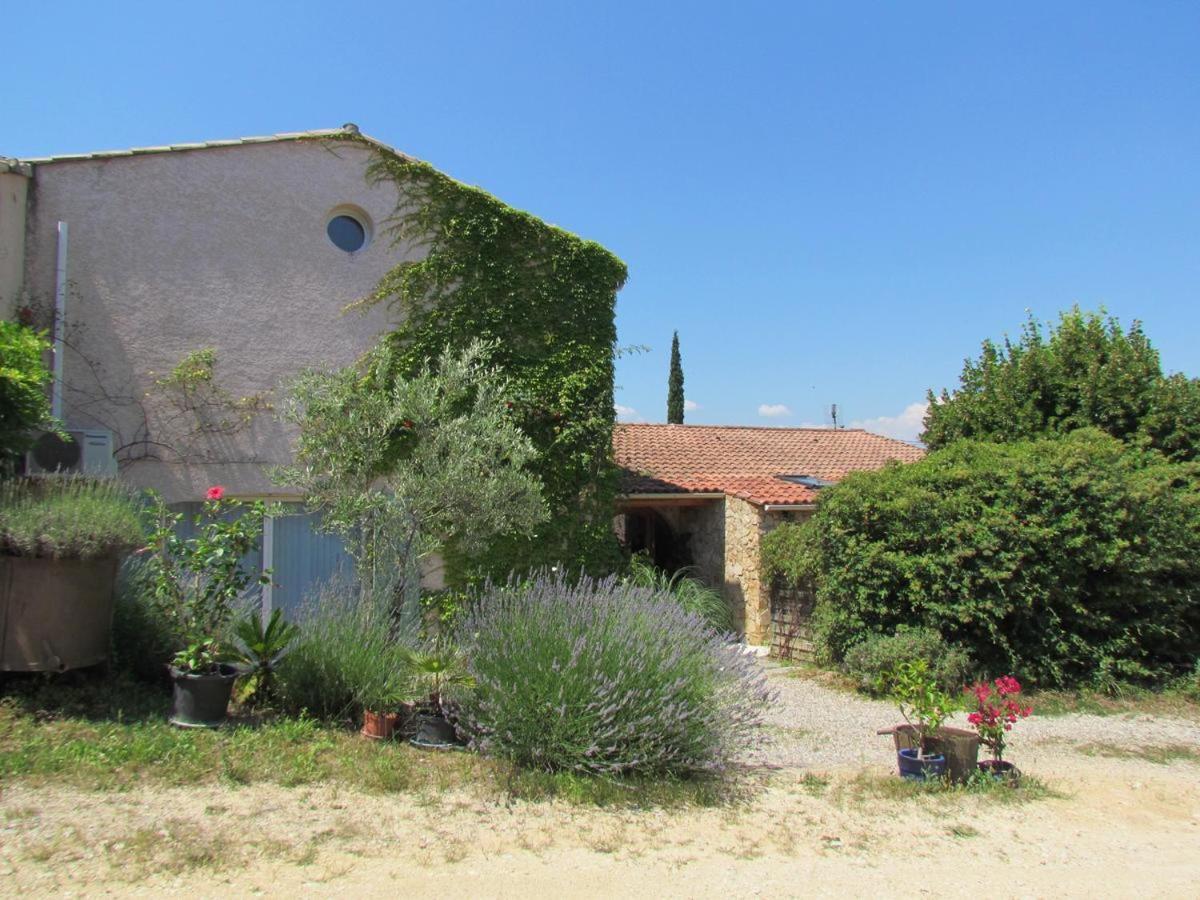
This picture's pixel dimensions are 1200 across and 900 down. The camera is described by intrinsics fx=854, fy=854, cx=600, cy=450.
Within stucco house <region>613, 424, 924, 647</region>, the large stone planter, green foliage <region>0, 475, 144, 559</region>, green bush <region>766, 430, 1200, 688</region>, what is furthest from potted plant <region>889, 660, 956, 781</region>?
the large stone planter

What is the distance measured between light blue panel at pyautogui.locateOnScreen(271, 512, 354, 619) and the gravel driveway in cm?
564

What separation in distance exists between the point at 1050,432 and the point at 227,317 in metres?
12.2

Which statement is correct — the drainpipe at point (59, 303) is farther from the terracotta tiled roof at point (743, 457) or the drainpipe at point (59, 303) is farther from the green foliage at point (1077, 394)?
the green foliage at point (1077, 394)

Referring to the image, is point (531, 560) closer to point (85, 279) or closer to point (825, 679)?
point (825, 679)

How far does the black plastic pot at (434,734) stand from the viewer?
663 cm

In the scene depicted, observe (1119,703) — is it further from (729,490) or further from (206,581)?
(206,581)

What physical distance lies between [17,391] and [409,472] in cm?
324

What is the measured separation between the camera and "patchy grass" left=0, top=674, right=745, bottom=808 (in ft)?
18.0

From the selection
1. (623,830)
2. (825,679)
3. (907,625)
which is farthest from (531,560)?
(623,830)

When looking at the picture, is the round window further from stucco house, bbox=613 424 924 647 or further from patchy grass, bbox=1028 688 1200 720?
patchy grass, bbox=1028 688 1200 720

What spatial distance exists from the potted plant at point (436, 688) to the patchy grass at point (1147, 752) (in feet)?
19.7

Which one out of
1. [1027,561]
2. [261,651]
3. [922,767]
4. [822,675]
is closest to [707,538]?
[822,675]

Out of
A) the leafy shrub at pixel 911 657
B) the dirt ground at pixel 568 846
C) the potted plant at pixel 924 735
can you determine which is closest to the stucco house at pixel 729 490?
the leafy shrub at pixel 911 657

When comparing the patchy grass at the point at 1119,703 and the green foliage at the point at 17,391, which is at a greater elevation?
the green foliage at the point at 17,391
